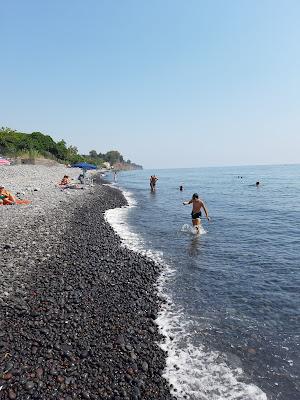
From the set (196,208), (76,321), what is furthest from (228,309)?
(196,208)

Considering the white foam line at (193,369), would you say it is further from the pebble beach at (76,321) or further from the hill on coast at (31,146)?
the hill on coast at (31,146)

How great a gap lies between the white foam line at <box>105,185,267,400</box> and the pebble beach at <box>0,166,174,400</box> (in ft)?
0.94

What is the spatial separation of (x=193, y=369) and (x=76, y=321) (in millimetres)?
3119

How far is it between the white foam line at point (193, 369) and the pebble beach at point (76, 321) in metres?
0.29

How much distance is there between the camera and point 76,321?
25.9 ft

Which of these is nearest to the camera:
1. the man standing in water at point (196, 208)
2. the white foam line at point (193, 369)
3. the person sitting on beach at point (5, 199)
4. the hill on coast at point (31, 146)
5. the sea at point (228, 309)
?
the white foam line at point (193, 369)

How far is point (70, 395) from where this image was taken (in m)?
5.59

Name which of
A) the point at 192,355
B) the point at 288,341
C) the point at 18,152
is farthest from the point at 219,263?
the point at 18,152

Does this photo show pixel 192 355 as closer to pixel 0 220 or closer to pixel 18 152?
pixel 0 220

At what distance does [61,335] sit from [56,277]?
10.9 ft

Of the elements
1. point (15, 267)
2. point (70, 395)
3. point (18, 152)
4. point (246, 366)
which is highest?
point (18, 152)

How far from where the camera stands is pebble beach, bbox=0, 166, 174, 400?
591 cm

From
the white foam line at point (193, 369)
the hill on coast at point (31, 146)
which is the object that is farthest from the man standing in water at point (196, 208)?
the hill on coast at point (31, 146)

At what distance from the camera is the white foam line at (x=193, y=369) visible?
6.27 m
